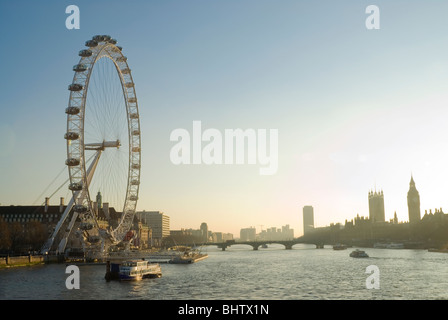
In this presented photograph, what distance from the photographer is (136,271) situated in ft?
179

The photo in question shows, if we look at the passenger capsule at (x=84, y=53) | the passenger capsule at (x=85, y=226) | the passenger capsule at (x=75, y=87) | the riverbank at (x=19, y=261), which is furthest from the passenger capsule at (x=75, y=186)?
the passenger capsule at (x=84, y=53)

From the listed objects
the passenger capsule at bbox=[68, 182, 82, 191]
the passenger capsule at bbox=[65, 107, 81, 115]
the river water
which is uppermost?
the passenger capsule at bbox=[65, 107, 81, 115]

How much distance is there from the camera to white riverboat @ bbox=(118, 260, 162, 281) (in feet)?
175

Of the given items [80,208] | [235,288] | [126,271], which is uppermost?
[80,208]

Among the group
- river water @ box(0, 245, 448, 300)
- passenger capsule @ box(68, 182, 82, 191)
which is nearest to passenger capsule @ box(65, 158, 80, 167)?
passenger capsule @ box(68, 182, 82, 191)

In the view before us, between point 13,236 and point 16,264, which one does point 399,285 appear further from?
point 13,236

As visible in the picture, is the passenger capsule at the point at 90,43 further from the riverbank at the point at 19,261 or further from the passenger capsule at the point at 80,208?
the riverbank at the point at 19,261

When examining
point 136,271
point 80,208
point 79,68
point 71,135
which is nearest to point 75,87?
point 79,68

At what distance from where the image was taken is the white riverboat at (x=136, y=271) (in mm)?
53219

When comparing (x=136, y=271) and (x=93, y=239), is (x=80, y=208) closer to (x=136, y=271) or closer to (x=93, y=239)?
(x=93, y=239)

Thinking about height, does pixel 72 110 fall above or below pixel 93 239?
above

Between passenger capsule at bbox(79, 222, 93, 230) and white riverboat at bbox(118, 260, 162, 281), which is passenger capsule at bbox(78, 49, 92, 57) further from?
white riverboat at bbox(118, 260, 162, 281)

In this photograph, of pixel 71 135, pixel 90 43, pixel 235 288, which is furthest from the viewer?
pixel 90 43
